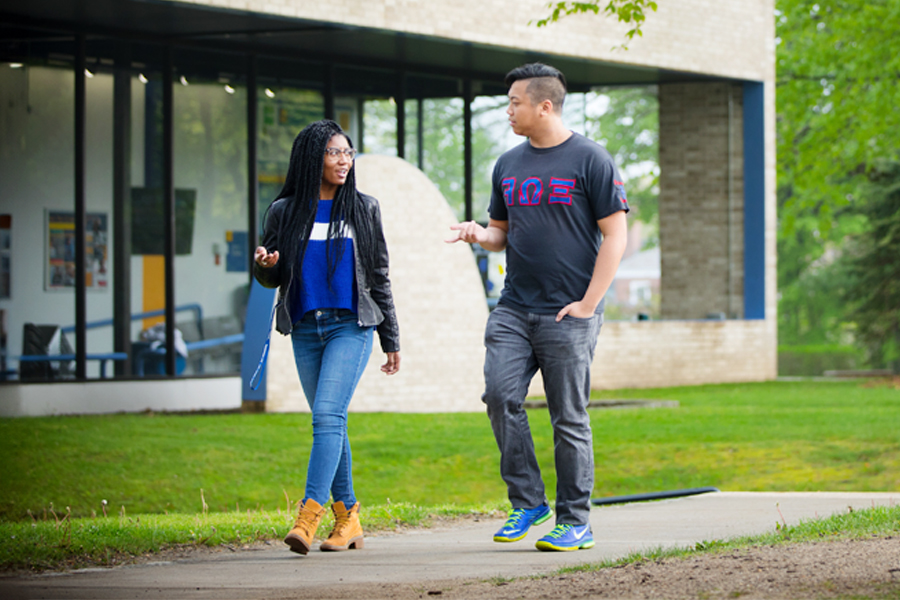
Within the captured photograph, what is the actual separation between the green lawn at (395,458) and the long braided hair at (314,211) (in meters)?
3.18

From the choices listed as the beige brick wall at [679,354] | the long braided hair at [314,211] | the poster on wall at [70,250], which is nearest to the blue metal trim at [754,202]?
the beige brick wall at [679,354]

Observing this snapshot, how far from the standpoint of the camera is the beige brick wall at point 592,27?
49.0ft

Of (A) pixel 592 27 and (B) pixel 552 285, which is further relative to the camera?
(A) pixel 592 27

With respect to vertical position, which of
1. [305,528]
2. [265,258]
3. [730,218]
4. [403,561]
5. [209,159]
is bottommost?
[403,561]

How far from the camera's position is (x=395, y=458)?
9.69 meters

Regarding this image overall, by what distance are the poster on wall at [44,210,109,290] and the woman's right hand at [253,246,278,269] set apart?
415 inches

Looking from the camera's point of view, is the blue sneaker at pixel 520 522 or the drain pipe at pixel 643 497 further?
the drain pipe at pixel 643 497

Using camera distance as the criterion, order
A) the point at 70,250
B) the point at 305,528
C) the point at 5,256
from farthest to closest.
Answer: the point at 70,250
the point at 5,256
the point at 305,528

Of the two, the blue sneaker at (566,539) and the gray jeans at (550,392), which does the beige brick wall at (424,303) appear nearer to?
the gray jeans at (550,392)

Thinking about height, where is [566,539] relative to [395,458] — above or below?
above

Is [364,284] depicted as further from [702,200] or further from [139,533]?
[702,200]

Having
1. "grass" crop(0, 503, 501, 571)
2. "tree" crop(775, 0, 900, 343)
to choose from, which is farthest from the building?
"grass" crop(0, 503, 501, 571)

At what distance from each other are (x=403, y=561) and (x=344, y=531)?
0.43 meters

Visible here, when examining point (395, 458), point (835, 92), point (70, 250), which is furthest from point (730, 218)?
point (395, 458)
